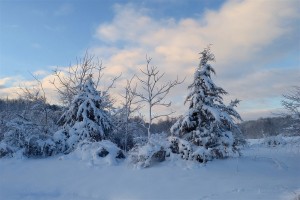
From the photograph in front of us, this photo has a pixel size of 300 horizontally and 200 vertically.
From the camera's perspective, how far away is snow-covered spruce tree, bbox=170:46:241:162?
15.2 metres

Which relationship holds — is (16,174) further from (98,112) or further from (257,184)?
(257,184)

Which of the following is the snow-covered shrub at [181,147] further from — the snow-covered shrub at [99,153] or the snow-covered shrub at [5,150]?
the snow-covered shrub at [5,150]

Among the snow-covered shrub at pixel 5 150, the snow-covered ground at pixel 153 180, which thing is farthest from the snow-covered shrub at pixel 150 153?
the snow-covered shrub at pixel 5 150

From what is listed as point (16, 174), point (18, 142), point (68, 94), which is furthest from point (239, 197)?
point (68, 94)

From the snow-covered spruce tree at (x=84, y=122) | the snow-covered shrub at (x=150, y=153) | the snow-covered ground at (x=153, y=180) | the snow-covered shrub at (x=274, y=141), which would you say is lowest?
the snow-covered ground at (x=153, y=180)

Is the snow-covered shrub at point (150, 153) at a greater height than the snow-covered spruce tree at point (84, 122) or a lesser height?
lesser

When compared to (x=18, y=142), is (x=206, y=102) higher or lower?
higher

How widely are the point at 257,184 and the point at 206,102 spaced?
4454 mm

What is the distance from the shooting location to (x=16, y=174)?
1530cm

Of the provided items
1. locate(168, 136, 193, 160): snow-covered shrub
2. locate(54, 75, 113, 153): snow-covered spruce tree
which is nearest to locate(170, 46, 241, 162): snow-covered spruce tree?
locate(168, 136, 193, 160): snow-covered shrub

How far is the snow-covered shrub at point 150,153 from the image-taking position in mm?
14773

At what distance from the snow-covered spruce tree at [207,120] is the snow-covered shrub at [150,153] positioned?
412 mm

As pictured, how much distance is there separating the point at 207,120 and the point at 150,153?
289 centimetres

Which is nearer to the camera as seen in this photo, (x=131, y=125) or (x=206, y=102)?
(x=206, y=102)
